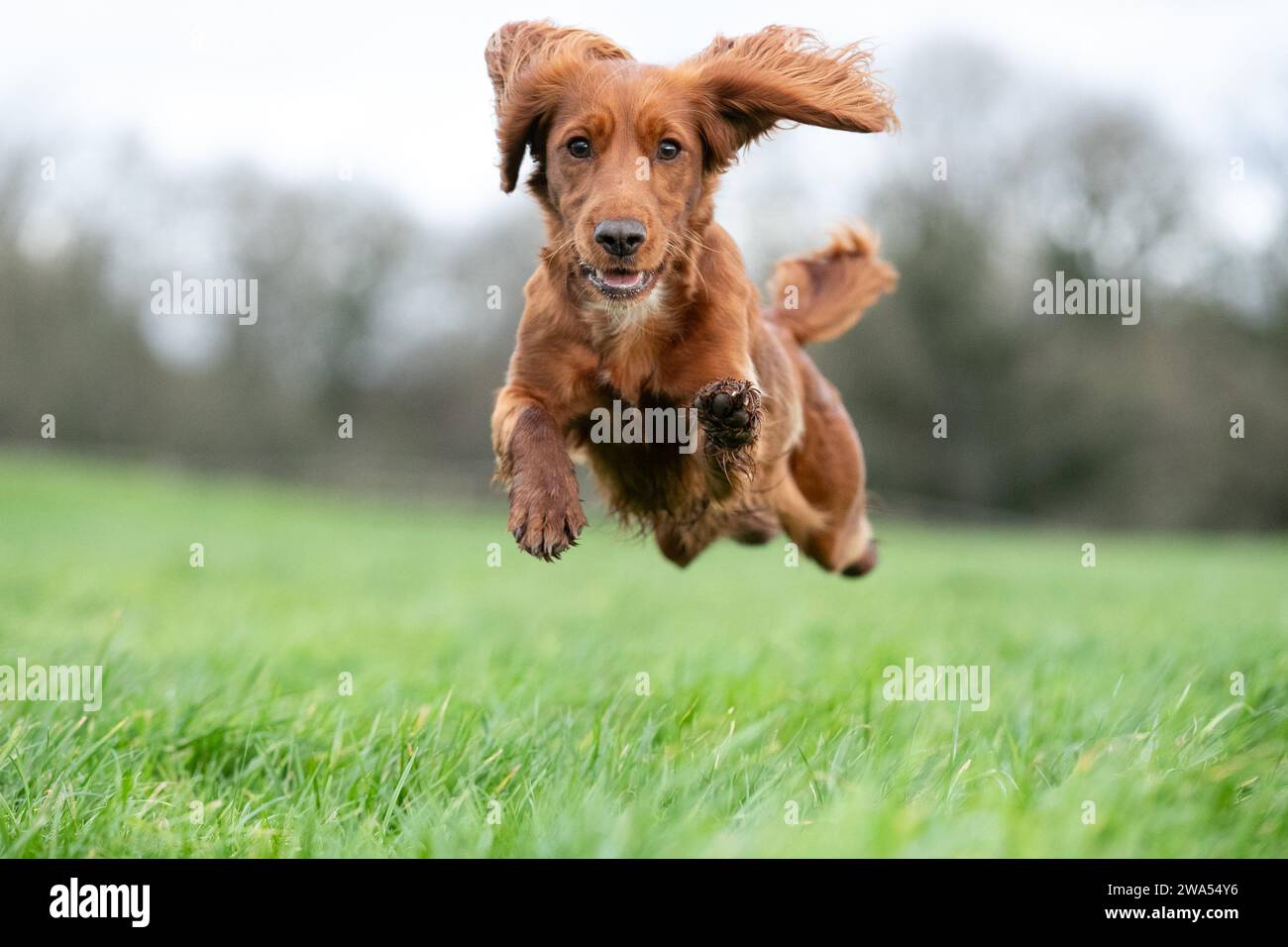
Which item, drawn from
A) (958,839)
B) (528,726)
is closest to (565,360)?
(528,726)

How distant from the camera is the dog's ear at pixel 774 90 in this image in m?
3.36

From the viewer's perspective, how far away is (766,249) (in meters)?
21.1

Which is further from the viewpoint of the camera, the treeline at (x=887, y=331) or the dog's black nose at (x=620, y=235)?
the treeline at (x=887, y=331)

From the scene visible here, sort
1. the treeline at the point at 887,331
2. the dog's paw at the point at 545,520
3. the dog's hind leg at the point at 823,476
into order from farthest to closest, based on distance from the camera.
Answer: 1. the treeline at the point at 887,331
2. the dog's hind leg at the point at 823,476
3. the dog's paw at the point at 545,520

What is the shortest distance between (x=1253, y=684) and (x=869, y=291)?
1.97m

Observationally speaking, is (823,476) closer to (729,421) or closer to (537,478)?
(729,421)

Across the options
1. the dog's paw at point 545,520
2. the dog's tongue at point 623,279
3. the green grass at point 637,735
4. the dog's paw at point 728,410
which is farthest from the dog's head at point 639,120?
the green grass at point 637,735

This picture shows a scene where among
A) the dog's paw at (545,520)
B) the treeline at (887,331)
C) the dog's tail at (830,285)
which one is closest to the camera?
the dog's paw at (545,520)

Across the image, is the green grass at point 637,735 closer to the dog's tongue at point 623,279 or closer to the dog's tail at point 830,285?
the dog's tongue at point 623,279

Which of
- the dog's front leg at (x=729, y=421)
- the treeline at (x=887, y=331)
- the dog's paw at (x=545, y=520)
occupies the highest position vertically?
the treeline at (x=887, y=331)

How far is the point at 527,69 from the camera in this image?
3.34 metres

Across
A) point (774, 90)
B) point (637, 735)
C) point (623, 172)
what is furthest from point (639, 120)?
point (637, 735)

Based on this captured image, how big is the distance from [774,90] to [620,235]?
796 mm
